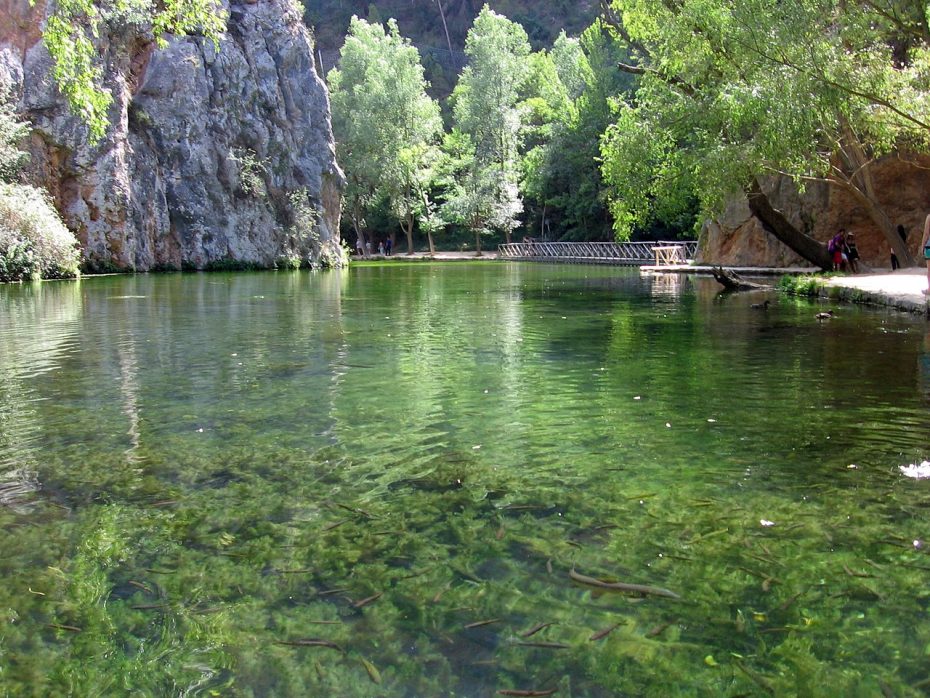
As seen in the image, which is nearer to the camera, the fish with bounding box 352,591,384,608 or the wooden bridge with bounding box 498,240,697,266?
the fish with bounding box 352,591,384,608

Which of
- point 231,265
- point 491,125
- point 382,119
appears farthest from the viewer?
point 491,125

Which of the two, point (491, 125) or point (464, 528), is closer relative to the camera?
point (464, 528)

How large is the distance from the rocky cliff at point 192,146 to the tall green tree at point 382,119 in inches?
371

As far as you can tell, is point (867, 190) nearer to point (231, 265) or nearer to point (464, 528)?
point (464, 528)

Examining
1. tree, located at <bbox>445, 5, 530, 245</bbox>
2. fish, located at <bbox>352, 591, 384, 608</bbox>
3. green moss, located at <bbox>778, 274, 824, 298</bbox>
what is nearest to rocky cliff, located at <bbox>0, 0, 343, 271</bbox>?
tree, located at <bbox>445, 5, 530, 245</bbox>

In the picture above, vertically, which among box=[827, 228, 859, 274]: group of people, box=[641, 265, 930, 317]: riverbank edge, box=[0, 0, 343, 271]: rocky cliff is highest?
box=[0, 0, 343, 271]: rocky cliff

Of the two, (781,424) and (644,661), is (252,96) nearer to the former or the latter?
(781,424)

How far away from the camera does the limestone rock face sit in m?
27.4

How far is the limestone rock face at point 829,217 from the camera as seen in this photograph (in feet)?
90.0

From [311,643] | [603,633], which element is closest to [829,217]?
[603,633]

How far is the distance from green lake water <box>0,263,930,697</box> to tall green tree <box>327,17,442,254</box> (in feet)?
177

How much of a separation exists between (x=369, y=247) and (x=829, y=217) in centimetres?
5288

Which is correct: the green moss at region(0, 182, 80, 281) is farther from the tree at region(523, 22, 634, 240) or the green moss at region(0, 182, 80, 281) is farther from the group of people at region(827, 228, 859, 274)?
the tree at region(523, 22, 634, 240)

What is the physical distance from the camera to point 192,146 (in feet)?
140
